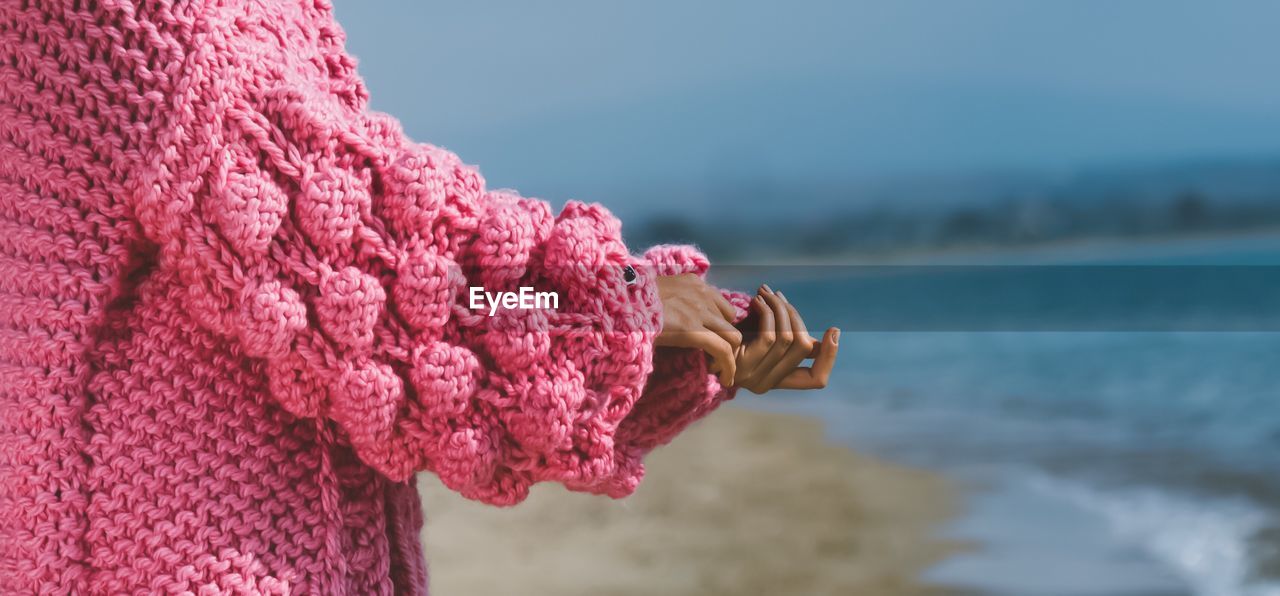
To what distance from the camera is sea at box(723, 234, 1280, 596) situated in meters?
1.83

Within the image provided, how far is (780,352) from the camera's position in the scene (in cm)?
Result: 75

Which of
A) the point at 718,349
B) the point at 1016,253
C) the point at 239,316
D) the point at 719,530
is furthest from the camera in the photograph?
the point at 1016,253

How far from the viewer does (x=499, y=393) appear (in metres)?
0.61

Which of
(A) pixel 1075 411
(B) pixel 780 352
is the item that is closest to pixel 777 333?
(B) pixel 780 352

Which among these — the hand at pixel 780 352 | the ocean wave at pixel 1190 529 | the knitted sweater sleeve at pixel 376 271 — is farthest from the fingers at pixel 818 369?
the ocean wave at pixel 1190 529

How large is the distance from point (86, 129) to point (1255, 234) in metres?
2.08

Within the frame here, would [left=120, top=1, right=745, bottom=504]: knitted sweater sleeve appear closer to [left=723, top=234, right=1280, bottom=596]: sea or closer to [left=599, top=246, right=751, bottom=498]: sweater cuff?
[left=599, top=246, right=751, bottom=498]: sweater cuff

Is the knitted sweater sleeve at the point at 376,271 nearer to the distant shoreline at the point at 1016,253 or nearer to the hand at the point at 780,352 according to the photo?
the hand at the point at 780,352

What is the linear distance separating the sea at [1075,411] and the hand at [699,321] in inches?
43.6

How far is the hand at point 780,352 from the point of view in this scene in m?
0.74

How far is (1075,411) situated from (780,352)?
1.32 metres

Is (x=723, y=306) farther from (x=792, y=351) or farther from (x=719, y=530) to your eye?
(x=719, y=530)

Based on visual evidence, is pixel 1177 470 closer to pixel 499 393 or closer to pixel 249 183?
pixel 499 393

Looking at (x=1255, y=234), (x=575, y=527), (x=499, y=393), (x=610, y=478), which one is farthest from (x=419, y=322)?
(x=1255, y=234)
